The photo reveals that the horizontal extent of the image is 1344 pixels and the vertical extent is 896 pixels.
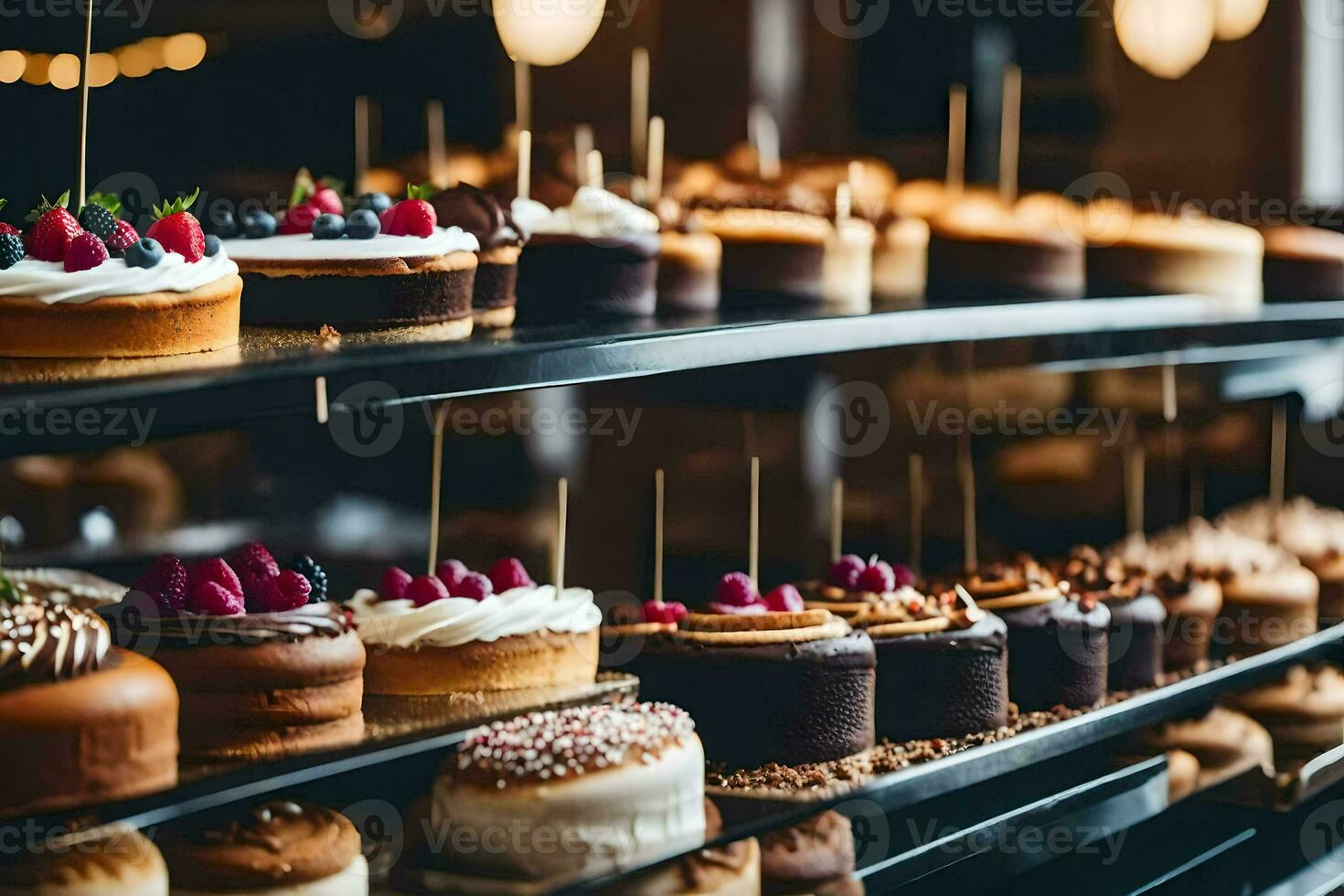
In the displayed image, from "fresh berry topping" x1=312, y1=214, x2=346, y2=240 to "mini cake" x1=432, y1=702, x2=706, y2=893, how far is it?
0.78 metres

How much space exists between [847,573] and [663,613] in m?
0.44

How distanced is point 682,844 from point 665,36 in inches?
138

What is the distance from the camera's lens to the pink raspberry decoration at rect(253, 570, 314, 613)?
2473mm

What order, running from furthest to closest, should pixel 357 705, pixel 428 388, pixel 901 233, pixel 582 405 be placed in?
pixel 582 405 < pixel 901 233 < pixel 357 705 < pixel 428 388

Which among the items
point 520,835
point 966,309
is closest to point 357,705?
point 520,835

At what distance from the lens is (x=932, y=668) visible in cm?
322

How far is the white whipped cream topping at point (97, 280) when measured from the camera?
2051 millimetres

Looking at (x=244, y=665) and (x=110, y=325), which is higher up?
(x=110, y=325)

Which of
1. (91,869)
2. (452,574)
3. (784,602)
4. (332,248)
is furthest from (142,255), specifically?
(784,602)

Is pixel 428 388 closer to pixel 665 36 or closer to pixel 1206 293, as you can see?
pixel 1206 293

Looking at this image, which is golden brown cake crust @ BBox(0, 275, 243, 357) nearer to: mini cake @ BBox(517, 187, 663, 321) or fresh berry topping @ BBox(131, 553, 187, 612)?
fresh berry topping @ BBox(131, 553, 187, 612)

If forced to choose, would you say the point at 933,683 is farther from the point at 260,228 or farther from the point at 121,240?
the point at 121,240

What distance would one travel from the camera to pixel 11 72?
138 inches

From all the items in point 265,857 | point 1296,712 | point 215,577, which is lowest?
point 1296,712
